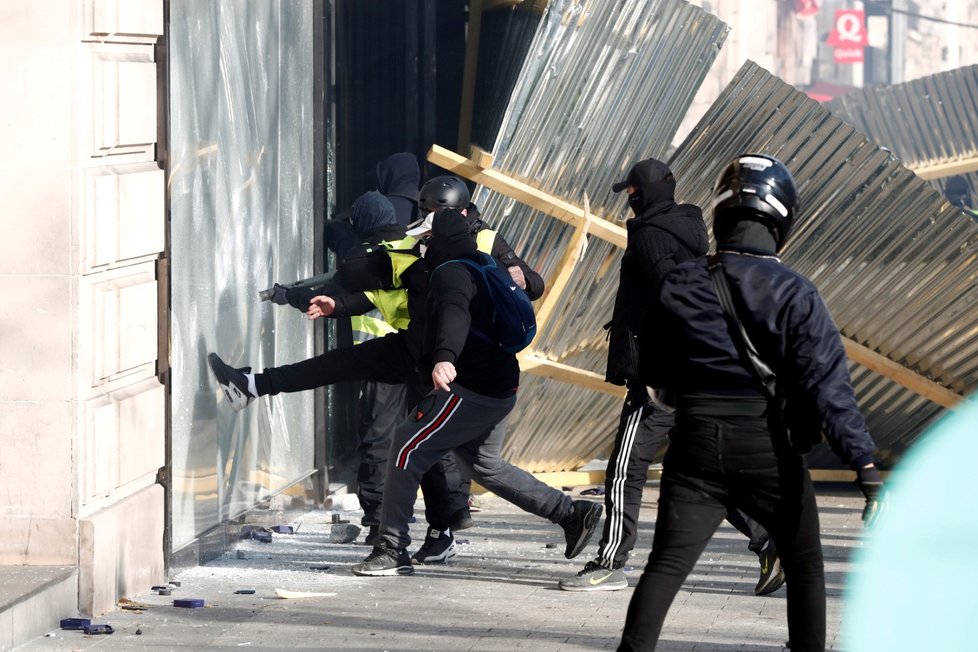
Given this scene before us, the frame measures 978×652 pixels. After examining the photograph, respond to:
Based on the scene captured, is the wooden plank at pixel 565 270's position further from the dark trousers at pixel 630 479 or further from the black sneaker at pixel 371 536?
the dark trousers at pixel 630 479

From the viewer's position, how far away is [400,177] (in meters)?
8.81

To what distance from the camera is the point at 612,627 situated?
6102 mm

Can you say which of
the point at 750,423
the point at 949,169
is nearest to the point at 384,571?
the point at 750,423

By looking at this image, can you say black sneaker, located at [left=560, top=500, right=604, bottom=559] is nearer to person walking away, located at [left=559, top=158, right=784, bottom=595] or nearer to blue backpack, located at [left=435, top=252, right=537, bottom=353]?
person walking away, located at [left=559, top=158, right=784, bottom=595]

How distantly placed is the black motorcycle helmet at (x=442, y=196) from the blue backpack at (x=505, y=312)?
0.38m

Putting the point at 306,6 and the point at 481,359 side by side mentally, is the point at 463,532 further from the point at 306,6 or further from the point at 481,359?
the point at 306,6

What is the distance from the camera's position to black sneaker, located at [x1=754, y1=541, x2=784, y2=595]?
671 cm

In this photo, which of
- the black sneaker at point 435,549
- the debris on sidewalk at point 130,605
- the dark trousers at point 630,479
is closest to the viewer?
the debris on sidewalk at point 130,605

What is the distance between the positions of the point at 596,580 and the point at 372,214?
2.34 metres

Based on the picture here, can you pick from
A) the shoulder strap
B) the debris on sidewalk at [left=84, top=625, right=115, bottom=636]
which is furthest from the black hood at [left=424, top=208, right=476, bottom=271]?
the shoulder strap

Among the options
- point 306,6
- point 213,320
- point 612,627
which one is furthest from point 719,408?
point 306,6

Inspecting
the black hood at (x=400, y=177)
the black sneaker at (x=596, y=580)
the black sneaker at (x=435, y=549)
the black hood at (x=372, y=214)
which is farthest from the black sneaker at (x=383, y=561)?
the black hood at (x=400, y=177)

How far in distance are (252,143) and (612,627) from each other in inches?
120

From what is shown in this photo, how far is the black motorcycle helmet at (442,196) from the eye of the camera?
717 centimetres
